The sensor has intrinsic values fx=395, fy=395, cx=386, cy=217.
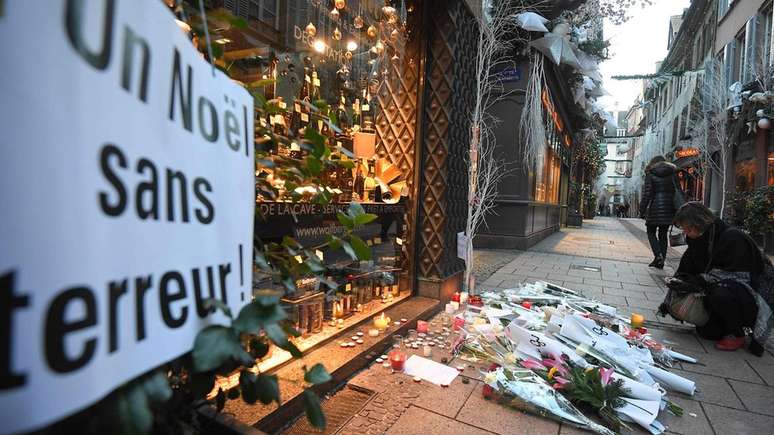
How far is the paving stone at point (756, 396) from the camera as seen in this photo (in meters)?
2.57

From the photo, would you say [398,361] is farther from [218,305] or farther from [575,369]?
[218,305]

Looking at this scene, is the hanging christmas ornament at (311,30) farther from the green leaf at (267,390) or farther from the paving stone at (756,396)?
the paving stone at (756,396)

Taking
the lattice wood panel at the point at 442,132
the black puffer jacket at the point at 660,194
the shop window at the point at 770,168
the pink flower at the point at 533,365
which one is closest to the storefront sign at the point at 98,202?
the pink flower at the point at 533,365

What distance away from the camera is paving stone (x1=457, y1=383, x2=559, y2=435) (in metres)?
2.26

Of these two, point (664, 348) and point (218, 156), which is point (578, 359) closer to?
point (664, 348)

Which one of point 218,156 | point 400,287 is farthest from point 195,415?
point 400,287

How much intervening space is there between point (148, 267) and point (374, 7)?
416 cm

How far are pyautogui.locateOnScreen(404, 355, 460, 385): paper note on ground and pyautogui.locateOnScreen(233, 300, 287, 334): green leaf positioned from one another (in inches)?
88.6

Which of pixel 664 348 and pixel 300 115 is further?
pixel 664 348

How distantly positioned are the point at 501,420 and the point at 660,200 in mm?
6803

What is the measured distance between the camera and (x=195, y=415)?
105 cm

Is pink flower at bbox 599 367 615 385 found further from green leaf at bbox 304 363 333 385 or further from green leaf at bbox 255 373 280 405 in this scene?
green leaf at bbox 255 373 280 405

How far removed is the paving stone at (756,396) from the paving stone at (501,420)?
4.75 ft

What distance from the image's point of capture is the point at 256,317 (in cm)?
81
